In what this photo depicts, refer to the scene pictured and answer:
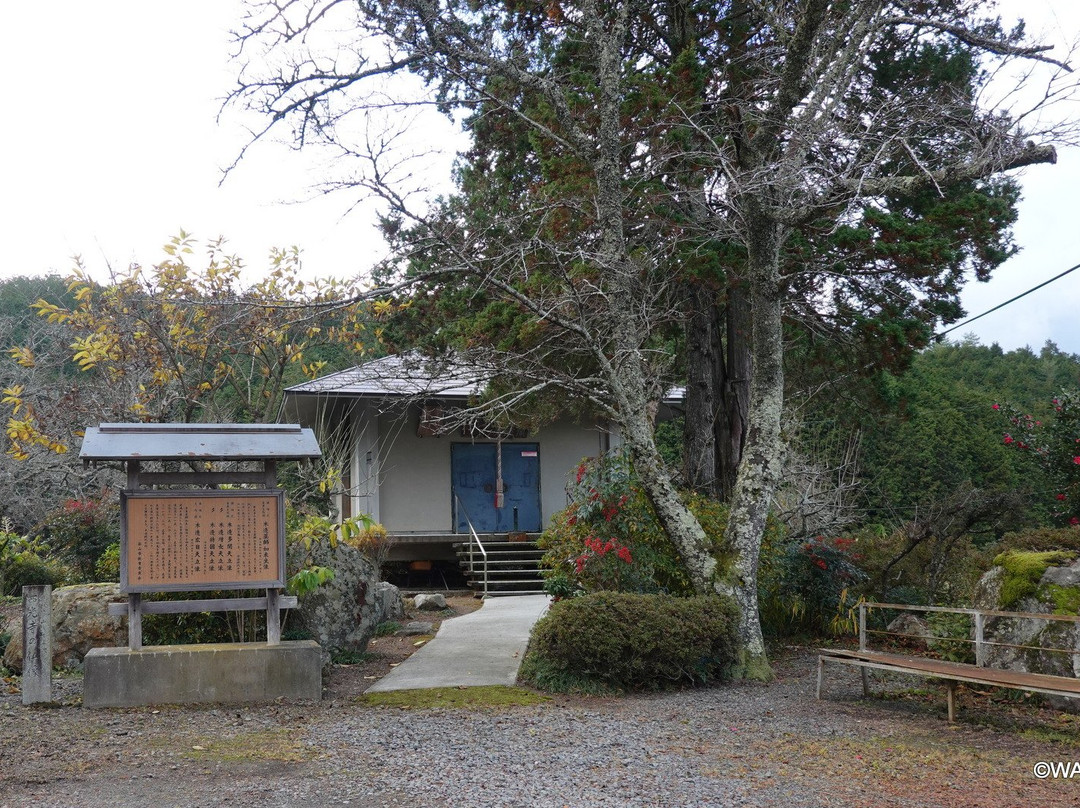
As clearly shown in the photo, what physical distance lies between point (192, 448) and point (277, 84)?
3.55 m

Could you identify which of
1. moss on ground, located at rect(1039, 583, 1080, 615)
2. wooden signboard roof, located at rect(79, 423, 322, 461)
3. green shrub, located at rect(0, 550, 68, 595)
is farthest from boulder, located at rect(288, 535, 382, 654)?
moss on ground, located at rect(1039, 583, 1080, 615)

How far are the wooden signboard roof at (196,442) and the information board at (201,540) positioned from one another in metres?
0.42

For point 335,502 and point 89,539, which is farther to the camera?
point 335,502

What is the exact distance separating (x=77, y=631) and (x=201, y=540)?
7.46ft

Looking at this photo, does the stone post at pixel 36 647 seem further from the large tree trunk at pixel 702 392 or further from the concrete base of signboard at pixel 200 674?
the large tree trunk at pixel 702 392

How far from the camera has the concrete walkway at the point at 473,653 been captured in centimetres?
887

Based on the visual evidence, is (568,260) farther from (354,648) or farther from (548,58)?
(354,648)

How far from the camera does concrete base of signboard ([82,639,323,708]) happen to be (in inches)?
303

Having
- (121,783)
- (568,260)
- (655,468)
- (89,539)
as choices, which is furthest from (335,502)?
(121,783)

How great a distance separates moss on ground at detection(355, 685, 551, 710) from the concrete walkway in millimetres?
228

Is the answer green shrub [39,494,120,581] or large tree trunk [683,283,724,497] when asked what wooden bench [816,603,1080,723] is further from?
green shrub [39,494,120,581]

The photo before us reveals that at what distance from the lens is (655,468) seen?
29.4ft

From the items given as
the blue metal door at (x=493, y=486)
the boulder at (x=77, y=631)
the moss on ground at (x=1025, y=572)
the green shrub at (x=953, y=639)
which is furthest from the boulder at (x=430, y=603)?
the moss on ground at (x=1025, y=572)

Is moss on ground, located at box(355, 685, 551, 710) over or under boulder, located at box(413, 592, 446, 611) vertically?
under
